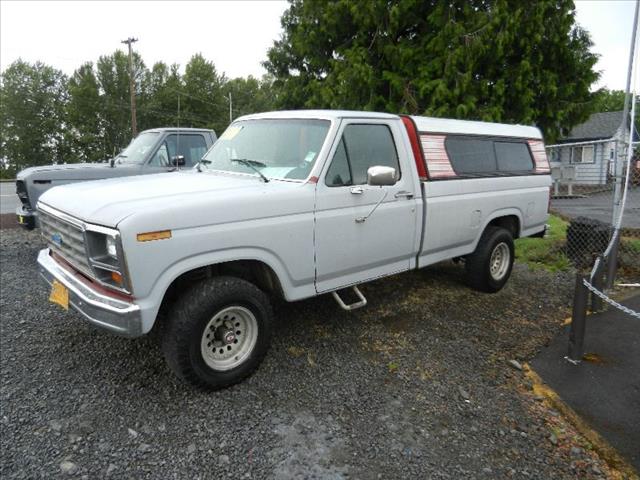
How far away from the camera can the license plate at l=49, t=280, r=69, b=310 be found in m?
3.30

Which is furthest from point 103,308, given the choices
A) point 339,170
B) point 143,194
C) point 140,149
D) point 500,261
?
point 140,149

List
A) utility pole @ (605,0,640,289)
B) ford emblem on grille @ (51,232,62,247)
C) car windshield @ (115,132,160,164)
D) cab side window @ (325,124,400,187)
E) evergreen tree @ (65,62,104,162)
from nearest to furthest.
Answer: ford emblem on grille @ (51,232,62,247)
cab side window @ (325,124,400,187)
utility pole @ (605,0,640,289)
car windshield @ (115,132,160,164)
evergreen tree @ (65,62,104,162)

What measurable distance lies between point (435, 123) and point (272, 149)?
5.90 ft

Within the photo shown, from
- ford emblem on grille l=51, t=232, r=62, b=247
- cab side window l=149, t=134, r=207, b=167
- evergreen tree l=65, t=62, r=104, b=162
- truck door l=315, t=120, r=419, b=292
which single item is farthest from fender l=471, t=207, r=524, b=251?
evergreen tree l=65, t=62, r=104, b=162

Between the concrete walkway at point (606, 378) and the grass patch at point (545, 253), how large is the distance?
204 centimetres

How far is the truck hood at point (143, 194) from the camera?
2.90m

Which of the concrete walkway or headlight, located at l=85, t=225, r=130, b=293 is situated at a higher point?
headlight, located at l=85, t=225, r=130, b=293

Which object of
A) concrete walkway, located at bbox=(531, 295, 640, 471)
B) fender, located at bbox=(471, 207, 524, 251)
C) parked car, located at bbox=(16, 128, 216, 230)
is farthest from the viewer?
parked car, located at bbox=(16, 128, 216, 230)

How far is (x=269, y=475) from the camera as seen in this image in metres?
2.58

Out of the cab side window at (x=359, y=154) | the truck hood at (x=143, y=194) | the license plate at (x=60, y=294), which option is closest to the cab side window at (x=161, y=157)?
the truck hood at (x=143, y=194)

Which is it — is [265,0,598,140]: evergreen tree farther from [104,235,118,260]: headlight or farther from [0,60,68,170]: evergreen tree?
[0,60,68,170]: evergreen tree

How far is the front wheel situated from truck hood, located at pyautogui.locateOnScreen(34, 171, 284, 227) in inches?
23.7

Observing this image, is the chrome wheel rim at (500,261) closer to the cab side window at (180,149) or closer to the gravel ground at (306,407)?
the gravel ground at (306,407)

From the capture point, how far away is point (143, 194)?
3.20 metres
